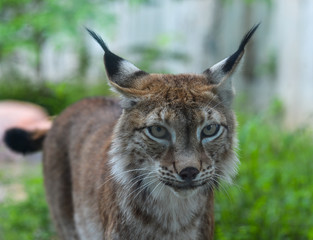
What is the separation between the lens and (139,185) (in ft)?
11.6

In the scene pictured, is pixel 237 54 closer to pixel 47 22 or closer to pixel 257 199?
pixel 257 199

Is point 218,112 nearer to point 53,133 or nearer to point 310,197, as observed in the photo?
point 53,133

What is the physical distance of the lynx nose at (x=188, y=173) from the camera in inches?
124

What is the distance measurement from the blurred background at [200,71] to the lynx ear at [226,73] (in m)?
0.11

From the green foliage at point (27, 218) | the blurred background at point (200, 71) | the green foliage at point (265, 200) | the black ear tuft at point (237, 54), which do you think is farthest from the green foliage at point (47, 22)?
the black ear tuft at point (237, 54)

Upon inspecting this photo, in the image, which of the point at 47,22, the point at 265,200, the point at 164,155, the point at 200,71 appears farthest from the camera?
the point at 200,71

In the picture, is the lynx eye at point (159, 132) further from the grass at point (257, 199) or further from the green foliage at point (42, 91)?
the green foliage at point (42, 91)

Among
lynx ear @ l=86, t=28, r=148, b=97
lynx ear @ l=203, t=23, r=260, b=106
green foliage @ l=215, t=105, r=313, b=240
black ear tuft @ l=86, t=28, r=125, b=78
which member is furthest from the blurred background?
black ear tuft @ l=86, t=28, r=125, b=78

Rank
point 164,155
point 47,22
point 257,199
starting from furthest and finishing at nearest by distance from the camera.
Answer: point 47,22 → point 257,199 → point 164,155

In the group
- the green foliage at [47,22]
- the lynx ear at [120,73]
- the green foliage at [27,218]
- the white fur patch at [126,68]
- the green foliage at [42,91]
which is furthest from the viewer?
the green foliage at [42,91]

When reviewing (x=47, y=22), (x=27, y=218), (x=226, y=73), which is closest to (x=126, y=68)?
(x=226, y=73)

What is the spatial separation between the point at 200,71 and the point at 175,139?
721cm

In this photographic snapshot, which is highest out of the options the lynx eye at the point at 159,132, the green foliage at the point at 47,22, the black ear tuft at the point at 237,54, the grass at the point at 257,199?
the green foliage at the point at 47,22

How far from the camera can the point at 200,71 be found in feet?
33.9
